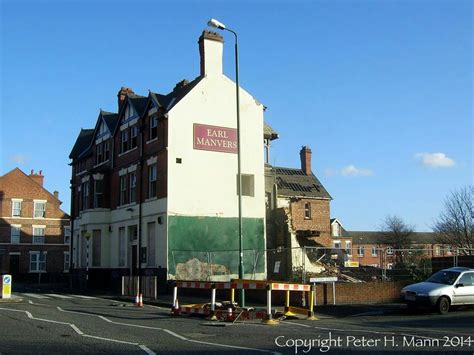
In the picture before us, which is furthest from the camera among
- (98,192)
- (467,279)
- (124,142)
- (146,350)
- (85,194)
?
(85,194)

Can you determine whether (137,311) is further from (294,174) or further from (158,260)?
(294,174)

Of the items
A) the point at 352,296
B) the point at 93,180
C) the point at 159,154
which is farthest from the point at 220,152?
the point at 352,296

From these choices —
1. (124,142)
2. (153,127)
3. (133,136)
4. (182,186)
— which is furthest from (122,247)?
(153,127)

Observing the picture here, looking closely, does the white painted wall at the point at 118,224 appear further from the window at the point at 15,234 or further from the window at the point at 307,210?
the window at the point at 15,234

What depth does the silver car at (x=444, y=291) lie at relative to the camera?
18.7 meters

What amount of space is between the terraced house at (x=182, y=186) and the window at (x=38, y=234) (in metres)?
25.9

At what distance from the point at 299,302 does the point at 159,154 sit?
45.1ft

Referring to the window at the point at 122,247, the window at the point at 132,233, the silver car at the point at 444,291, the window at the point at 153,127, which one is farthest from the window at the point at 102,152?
the silver car at the point at 444,291

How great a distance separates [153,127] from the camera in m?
32.4

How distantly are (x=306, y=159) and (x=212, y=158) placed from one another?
1047 inches

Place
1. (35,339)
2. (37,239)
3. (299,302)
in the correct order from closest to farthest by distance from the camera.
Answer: (35,339)
(299,302)
(37,239)

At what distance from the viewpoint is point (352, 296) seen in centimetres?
2233

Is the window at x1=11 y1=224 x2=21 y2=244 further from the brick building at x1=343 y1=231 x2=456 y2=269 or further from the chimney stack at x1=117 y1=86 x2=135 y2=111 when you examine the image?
the brick building at x1=343 y1=231 x2=456 y2=269

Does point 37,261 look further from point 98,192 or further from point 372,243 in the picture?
point 372,243
